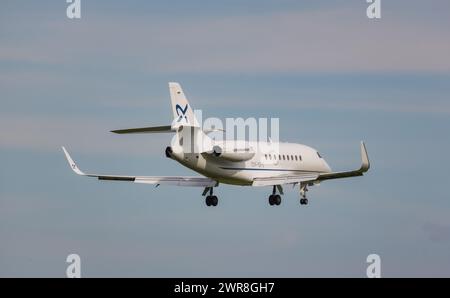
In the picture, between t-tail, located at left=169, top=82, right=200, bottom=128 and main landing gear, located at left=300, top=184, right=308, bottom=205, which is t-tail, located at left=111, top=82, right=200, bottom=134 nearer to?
t-tail, located at left=169, top=82, right=200, bottom=128

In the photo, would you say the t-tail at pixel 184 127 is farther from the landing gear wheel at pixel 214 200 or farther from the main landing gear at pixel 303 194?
the main landing gear at pixel 303 194

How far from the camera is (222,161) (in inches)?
2916

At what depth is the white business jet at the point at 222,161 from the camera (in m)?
72.3

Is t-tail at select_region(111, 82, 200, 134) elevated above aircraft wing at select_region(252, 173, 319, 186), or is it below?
above

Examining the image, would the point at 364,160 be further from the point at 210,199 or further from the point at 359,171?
the point at 210,199

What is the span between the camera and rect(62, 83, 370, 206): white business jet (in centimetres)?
7231

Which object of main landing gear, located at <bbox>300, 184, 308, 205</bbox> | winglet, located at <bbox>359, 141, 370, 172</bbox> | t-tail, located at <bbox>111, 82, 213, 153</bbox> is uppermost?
t-tail, located at <bbox>111, 82, 213, 153</bbox>

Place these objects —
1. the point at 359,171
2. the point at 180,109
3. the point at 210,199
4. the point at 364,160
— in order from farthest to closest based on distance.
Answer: the point at 210,199 → the point at 180,109 → the point at 359,171 → the point at 364,160

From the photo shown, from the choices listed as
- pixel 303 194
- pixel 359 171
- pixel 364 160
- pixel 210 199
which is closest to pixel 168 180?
pixel 210 199

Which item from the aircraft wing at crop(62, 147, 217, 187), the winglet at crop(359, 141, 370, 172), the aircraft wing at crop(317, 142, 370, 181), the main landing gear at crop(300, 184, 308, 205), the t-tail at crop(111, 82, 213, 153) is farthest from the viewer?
the main landing gear at crop(300, 184, 308, 205)

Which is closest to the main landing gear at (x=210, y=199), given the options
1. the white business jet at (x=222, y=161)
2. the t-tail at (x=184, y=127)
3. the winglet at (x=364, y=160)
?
the white business jet at (x=222, y=161)

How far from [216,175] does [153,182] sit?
4074mm

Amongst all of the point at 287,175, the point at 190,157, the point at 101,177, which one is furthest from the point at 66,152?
the point at 287,175

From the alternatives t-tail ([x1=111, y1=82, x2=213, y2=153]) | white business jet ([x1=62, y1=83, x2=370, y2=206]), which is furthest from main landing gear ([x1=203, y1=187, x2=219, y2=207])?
t-tail ([x1=111, y1=82, x2=213, y2=153])
